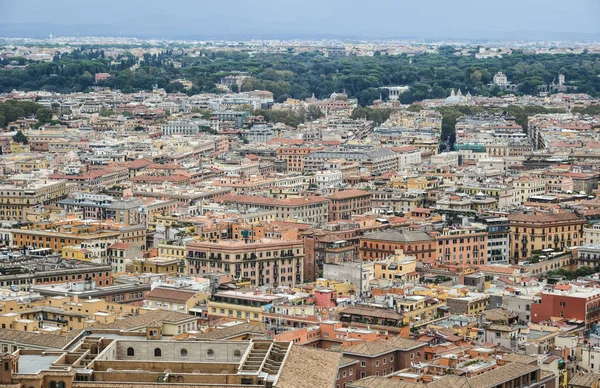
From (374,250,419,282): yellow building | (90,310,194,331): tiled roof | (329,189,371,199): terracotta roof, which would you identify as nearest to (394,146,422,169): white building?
(329,189,371,199): terracotta roof

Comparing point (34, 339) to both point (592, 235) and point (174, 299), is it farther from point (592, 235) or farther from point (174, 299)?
point (592, 235)

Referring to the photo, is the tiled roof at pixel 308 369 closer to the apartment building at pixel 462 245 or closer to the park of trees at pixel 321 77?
the apartment building at pixel 462 245

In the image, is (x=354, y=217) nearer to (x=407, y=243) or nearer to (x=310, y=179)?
(x=407, y=243)

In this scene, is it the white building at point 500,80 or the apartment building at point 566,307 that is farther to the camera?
the white building at point 500,80

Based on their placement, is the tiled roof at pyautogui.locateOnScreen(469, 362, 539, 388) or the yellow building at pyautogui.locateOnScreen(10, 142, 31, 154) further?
the yellow building at pyautogui.locateOnScreen(10, 142, 31, 154)

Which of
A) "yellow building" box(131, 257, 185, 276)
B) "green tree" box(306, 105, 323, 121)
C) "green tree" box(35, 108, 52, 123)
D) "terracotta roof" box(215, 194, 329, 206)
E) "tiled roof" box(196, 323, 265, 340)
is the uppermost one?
"tiled roof" box(196, 323, 265, 340)

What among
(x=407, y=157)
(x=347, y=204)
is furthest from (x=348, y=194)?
(x=407, y=157)

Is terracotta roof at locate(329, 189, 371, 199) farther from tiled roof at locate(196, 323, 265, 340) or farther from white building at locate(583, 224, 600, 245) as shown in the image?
tiled roof at locate(196, 323, 265, 340)

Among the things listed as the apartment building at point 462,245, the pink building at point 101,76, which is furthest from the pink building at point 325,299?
the pink building at point 101,76

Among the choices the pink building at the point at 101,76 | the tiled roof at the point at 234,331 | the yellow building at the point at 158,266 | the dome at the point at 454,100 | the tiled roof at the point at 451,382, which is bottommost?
the pink building at the point at 101,76
